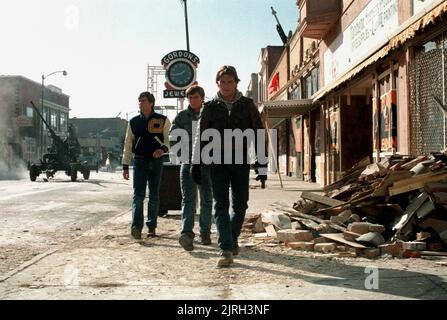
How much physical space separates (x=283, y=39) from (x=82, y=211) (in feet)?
96.0

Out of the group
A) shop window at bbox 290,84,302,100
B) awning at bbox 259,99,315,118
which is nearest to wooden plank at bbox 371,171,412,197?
awning at bbox 259,99,315,118

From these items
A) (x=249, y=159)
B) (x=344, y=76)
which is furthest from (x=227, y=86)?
(x=344, y=76)

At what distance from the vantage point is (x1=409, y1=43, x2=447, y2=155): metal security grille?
787 centimetres

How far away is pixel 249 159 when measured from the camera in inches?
178

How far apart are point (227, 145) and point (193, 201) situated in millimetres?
1377

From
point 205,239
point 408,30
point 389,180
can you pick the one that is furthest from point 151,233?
point 408,30

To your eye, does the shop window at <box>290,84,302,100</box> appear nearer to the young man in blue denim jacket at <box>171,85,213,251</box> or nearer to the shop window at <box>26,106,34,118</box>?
the young man in blue denim jacket at <box>171,85,213,251</box>

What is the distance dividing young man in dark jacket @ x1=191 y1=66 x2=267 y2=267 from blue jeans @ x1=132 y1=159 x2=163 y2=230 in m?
1.65

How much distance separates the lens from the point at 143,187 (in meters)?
5.97

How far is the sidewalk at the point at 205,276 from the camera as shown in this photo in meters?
3.32

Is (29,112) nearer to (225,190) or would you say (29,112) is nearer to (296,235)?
(296,235)

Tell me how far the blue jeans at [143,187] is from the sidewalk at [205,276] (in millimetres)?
535

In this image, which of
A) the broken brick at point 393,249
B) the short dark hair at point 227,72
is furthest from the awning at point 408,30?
the short dark hair at point 227,72

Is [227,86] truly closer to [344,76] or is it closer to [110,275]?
[110,275]
